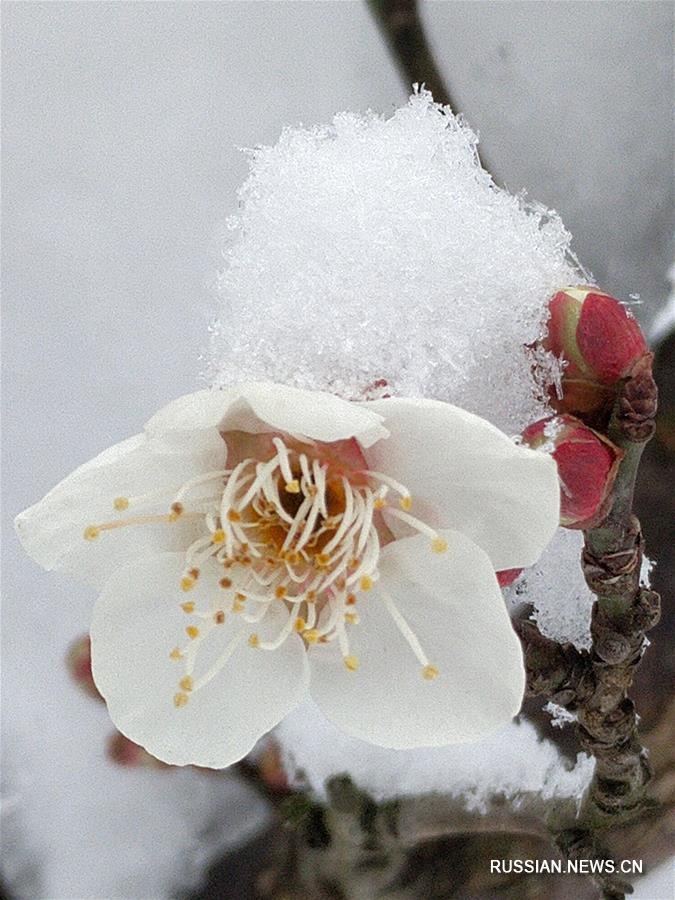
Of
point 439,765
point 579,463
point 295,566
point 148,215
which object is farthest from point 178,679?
point 148,215

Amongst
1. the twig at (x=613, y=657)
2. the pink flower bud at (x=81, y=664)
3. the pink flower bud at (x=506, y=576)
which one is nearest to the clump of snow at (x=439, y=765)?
the twig at (x=613, y=657)

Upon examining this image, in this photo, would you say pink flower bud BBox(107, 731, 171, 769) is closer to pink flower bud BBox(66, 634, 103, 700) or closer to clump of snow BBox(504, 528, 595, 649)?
pink flower bud BBox(66, 634, 103, 700)

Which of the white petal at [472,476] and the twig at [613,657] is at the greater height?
the white petal at [472,476]

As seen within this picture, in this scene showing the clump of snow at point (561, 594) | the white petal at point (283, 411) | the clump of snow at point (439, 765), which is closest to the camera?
the white petal at point (283, 411)

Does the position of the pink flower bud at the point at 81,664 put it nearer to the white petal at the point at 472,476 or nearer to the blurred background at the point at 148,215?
the blurred background at the point at 148,215

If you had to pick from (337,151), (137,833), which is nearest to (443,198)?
(337,151)

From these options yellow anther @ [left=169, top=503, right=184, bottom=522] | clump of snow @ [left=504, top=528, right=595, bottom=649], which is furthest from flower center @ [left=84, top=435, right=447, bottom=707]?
clump of snow @ [left=504, top=528, right=595, bottom=649]

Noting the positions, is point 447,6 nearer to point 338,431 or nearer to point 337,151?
point 337,151

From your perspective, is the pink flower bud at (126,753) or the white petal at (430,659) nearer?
the white petal at (430,659)
